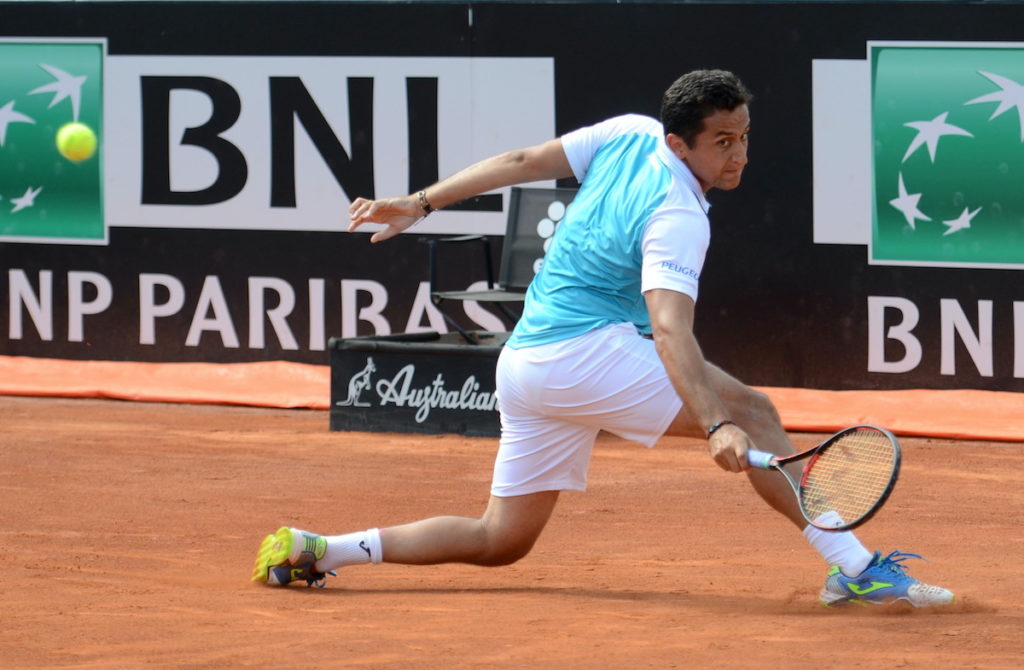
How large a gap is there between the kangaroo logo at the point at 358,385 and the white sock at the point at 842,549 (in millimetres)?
3968

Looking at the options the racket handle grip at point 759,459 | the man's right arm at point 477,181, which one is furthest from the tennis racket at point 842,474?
the man's right arm at point 477,181

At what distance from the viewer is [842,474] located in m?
3.73

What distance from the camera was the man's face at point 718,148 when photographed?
3781 mm

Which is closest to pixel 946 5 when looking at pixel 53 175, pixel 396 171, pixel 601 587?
pixel 396 171

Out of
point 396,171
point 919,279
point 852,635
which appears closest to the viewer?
point 852,635

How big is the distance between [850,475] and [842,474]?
0.03m

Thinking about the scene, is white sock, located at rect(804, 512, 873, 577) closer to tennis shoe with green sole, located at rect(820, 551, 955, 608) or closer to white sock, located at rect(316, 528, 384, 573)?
tennis shoe with green sole, located at rect(820, 551, 955, 608)

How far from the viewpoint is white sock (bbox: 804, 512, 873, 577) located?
156 inches

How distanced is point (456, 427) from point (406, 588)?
121 inches

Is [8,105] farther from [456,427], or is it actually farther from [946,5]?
[946,5]

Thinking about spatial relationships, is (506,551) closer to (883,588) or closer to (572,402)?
(572,402)

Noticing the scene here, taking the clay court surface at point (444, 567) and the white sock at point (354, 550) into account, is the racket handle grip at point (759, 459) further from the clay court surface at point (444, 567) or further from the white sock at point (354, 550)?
the white sock at point (354, 550)

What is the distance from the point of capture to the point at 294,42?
902cm

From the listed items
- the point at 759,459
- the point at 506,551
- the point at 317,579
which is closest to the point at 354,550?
the point at 317,579
